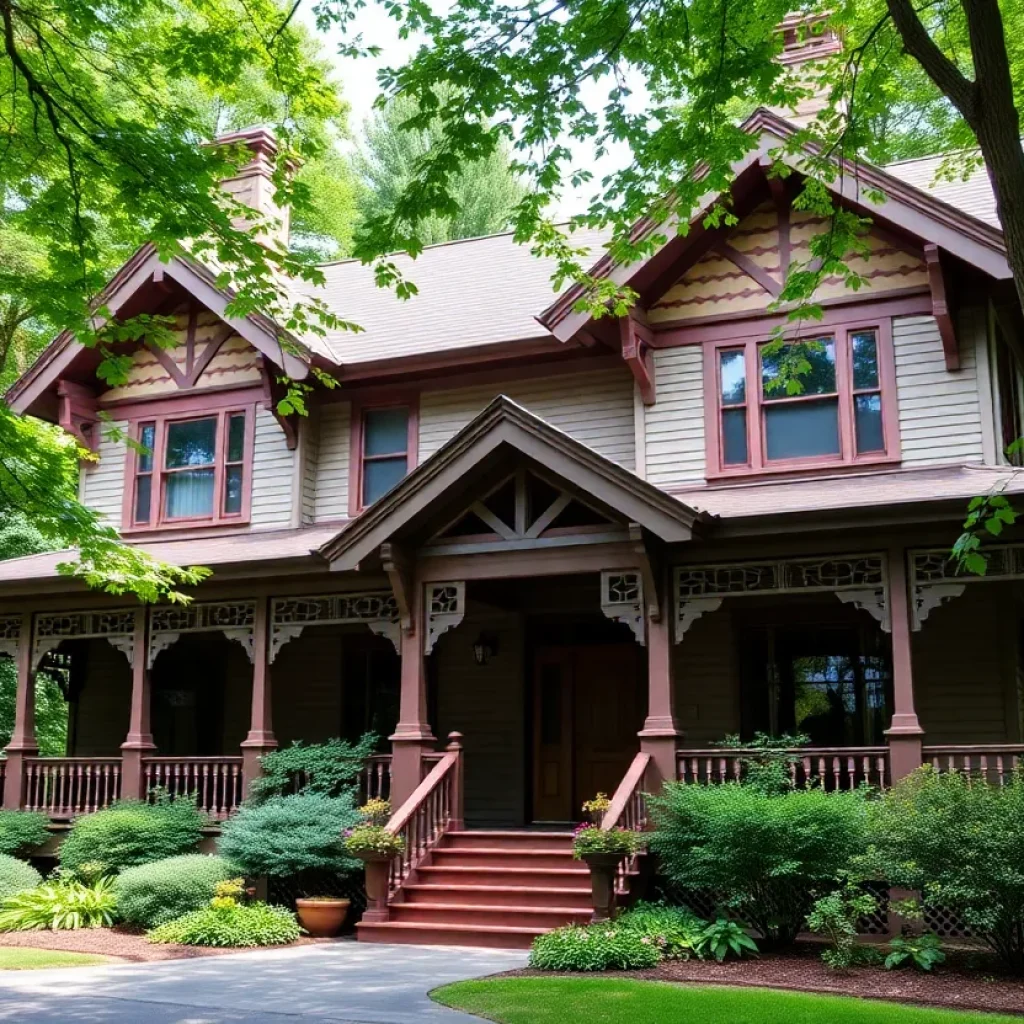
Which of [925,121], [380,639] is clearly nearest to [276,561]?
[380,639]

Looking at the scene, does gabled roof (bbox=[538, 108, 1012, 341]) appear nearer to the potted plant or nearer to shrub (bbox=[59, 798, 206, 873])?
the potted plant

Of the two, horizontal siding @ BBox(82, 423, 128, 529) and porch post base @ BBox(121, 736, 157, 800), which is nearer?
porch post base @ BBox(121, 736, 157, 800)

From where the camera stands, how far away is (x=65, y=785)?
1677 cm

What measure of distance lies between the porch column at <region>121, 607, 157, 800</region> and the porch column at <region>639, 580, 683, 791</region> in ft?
22.2

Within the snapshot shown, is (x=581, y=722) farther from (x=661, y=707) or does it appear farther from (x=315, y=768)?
(x=315, y=768)

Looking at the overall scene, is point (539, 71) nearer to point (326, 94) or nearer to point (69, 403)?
point (326, 94)

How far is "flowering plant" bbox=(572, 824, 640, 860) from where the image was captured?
457 inches

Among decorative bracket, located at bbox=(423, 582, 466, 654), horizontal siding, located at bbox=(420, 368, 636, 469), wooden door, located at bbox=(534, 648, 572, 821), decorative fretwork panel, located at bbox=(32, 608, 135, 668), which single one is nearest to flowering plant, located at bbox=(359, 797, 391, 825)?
decorative bracket, located at bbox=(423, 582, 466, 654)

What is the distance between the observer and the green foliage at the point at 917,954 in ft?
33.3

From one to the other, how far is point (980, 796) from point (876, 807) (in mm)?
1069

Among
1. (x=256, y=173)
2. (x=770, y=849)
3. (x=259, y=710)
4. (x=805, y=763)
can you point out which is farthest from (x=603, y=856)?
(x=256, y=173)

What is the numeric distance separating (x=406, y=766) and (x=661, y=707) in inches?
120

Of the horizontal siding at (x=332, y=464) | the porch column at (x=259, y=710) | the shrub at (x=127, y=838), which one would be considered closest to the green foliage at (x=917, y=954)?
the porch column at (x=259, y=710)

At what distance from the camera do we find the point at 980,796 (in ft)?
33.5
